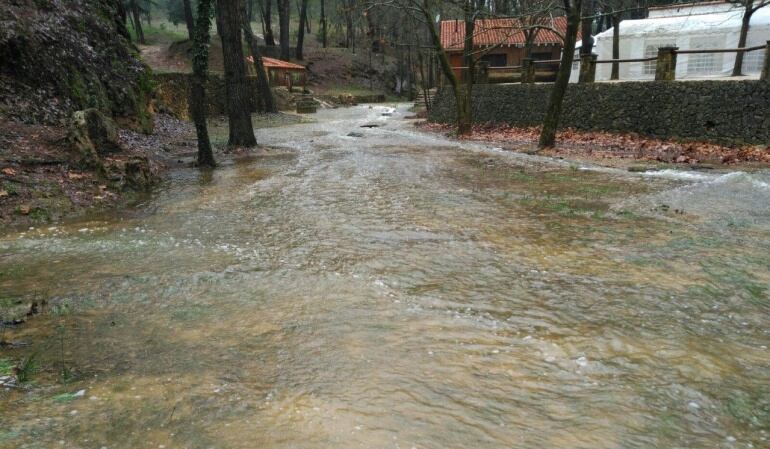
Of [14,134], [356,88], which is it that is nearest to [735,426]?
[14,134]

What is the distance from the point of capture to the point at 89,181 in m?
9.19

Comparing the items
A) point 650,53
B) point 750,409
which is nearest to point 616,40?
point 650,53

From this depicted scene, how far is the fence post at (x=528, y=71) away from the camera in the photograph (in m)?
20.7

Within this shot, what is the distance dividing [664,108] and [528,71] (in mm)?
6555

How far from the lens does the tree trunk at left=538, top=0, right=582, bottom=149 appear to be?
14.0 m

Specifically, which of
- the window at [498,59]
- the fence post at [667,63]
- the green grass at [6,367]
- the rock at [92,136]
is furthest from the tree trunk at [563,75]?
the window at [498,59]

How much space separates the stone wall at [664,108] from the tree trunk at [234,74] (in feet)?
34.3

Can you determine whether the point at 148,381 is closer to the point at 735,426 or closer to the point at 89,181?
the point at 735,426

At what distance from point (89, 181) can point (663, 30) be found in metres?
21.7

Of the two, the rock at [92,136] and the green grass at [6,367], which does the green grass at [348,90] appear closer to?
the rock at [92,136]

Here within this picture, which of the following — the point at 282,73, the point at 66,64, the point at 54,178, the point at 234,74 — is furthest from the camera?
the point at 282,73

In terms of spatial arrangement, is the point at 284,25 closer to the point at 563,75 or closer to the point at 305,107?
the point at 305,107

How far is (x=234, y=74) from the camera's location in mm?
14906

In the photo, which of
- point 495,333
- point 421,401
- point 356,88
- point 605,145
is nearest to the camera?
point 421,401
